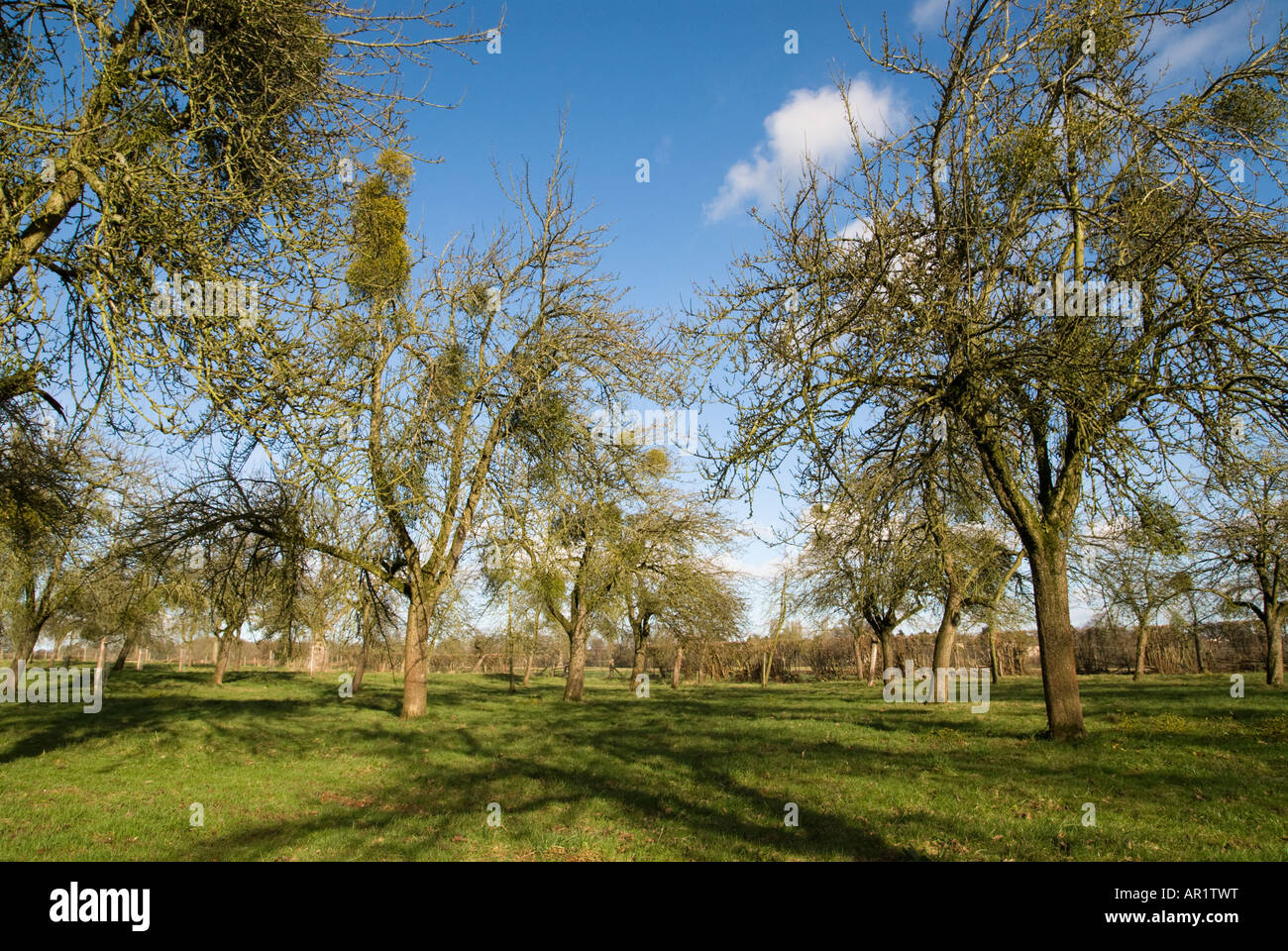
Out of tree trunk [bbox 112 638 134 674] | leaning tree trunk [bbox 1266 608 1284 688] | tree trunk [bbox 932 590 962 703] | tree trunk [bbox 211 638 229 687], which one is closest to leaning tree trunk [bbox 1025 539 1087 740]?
tree trunk [bbox 932 590 962 703]

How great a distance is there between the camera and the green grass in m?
5.69

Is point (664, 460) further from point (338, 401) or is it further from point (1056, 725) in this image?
point (338, 401)

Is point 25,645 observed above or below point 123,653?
above

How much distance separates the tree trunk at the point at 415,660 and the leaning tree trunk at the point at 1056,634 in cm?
1144

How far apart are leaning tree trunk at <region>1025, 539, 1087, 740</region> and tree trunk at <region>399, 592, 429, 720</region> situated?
37.5 ft

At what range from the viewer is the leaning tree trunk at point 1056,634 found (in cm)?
950

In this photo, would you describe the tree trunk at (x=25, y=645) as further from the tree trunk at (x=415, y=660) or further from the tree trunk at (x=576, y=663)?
the tree trunk at (x=576, y=663)

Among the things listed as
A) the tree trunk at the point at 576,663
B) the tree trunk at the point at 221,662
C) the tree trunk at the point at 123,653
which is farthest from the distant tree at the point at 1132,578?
the tree trunk at the point at 123,653

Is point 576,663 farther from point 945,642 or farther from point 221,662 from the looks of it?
point 221,662

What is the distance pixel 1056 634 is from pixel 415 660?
12.5 meters

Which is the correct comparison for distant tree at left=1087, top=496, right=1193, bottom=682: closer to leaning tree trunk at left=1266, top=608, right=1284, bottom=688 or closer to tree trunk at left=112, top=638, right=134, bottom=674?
leaning tree trunk at left=1266, top=608, right=1284, bottom=688

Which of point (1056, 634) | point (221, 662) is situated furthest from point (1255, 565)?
point (221, 662)

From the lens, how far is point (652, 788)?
812cm
